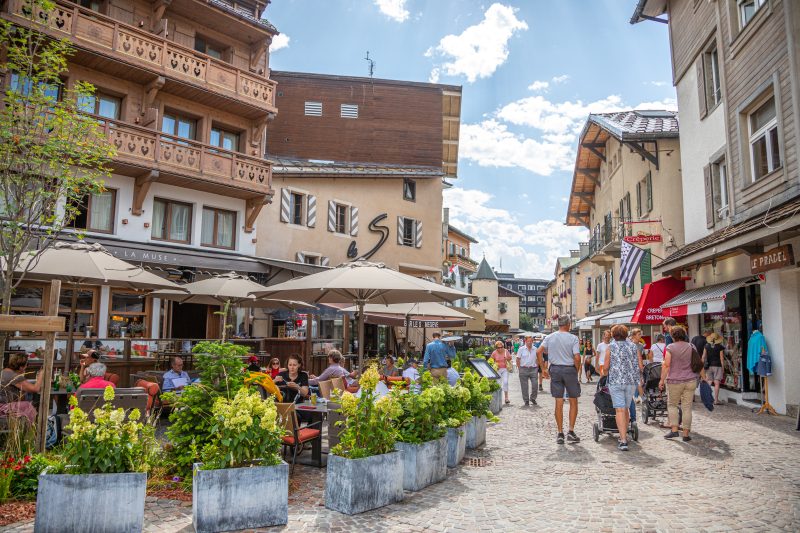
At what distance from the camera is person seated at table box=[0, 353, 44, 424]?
6046 millimetres

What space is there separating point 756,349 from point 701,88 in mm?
7478

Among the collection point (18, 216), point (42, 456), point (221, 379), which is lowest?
point (42, 456)

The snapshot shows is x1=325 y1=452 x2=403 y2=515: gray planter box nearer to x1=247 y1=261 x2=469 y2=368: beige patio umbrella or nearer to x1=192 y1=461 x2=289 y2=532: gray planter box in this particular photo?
x1=192 y1=461 x2=289 y2=532: gray planter box

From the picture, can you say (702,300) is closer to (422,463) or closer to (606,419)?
(606,419)

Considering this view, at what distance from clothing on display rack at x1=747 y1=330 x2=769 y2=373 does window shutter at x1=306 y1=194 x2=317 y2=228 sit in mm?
17114

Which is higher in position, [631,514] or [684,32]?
[684,32]

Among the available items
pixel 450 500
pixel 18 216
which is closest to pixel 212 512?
pixel 450 500

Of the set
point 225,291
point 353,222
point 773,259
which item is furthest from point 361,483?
point 353,222

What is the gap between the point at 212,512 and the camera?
183 inches

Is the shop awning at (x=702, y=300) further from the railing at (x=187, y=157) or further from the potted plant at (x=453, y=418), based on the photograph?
the railing at (x=187, y=157)

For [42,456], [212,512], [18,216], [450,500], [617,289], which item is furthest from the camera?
[617,289]

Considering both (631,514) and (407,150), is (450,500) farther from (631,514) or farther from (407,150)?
(407,150)

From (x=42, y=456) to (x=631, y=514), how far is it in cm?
529

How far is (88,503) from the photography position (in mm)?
4371
